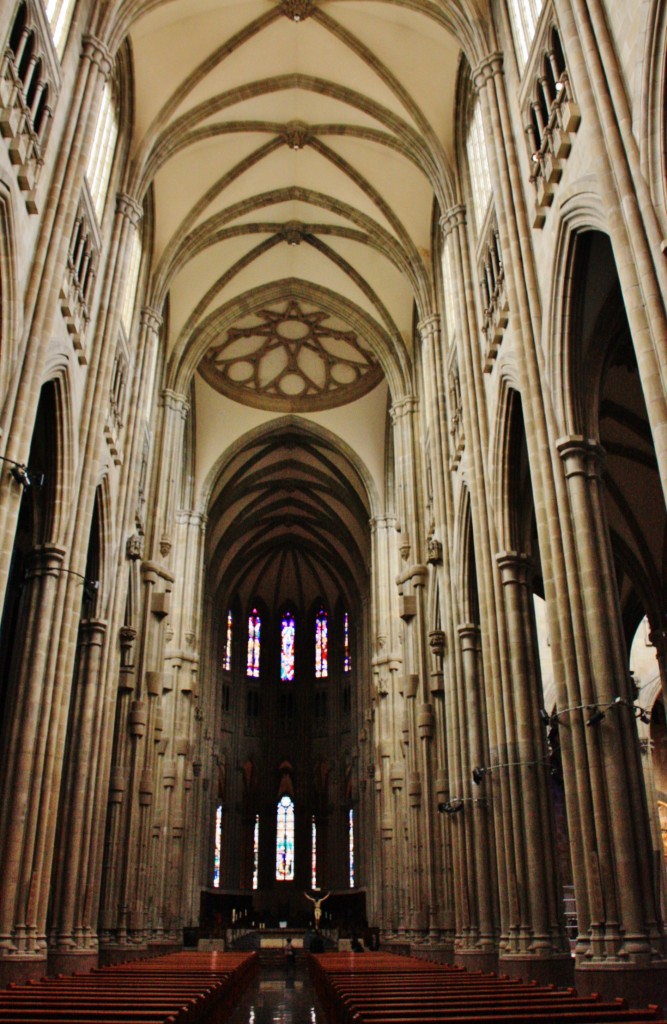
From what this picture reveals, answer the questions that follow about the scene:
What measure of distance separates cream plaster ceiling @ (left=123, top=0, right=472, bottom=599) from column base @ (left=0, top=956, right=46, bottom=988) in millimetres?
15934

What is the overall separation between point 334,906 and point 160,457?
2740 centimetres

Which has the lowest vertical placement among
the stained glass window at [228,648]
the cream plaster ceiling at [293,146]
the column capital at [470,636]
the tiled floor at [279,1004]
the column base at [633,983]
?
the tiled floor at [279,1004]

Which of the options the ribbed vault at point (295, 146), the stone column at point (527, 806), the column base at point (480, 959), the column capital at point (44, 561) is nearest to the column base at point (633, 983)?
the stone column at point (527, 806)

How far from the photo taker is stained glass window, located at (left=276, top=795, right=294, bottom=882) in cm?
4625

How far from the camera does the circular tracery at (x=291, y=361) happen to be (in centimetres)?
3394

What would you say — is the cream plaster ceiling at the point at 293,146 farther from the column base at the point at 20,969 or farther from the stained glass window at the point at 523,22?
the column base at the point at 20,969

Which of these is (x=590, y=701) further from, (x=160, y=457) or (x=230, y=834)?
(x=230, y=834)

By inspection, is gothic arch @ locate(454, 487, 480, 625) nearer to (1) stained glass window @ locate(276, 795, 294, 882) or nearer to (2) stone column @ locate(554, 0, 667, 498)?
(2) stone column @ locate(554, 0, 667, 498)

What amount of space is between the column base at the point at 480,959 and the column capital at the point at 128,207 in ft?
55.8

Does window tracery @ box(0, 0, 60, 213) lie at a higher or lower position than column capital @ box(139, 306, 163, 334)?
lower

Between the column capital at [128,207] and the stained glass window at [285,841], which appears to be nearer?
the column capital at [128,207]

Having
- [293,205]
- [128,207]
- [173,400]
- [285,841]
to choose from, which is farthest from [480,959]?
[285,841]

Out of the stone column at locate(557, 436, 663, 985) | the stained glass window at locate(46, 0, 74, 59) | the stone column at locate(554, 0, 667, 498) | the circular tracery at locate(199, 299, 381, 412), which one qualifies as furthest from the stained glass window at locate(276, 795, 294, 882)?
the stone column at locate(554, 0, 667, 498)

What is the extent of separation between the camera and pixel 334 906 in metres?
43.9
